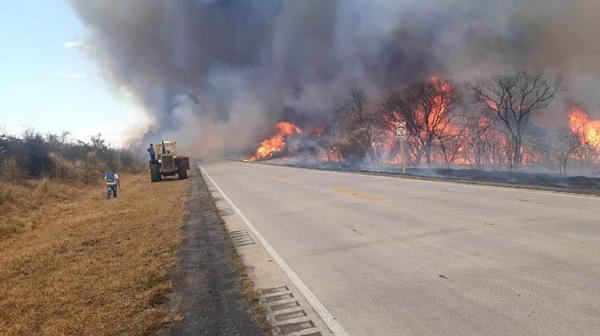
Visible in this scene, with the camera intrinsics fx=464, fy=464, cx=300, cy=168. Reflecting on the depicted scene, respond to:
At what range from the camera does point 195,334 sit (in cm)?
430

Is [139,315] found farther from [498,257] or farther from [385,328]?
[498,257]

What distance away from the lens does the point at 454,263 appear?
18.5ft

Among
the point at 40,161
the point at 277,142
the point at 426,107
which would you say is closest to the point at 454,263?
the point at 40,161

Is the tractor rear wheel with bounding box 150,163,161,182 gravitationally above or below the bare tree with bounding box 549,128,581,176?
below

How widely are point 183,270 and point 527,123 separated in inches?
1543

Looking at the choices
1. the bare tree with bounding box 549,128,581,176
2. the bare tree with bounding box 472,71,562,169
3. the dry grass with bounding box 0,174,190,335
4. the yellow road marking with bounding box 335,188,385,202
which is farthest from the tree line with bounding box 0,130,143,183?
the bare tree with bounding box 549,128,581,176

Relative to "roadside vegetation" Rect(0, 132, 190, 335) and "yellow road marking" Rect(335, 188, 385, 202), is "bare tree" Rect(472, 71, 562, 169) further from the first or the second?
"roadside vegetation" Rect(0, 132, 190, 335)

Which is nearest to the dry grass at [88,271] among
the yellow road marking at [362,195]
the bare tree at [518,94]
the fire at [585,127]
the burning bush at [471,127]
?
the yellow road marking at [362,195]

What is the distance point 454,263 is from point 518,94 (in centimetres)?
3534

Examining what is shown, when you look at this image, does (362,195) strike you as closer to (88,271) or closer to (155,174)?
(88,271)

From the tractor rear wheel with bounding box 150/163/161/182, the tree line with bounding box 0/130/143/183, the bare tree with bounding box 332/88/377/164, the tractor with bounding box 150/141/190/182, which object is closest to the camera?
the tree line with bounding box 0/130/143/183

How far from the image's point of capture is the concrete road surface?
13.0 feet

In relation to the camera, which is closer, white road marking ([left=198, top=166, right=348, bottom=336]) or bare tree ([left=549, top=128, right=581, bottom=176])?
white road marking ([left=198, top=166, right=348, bottom=336])

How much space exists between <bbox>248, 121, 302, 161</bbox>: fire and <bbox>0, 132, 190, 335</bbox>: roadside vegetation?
4747cm
